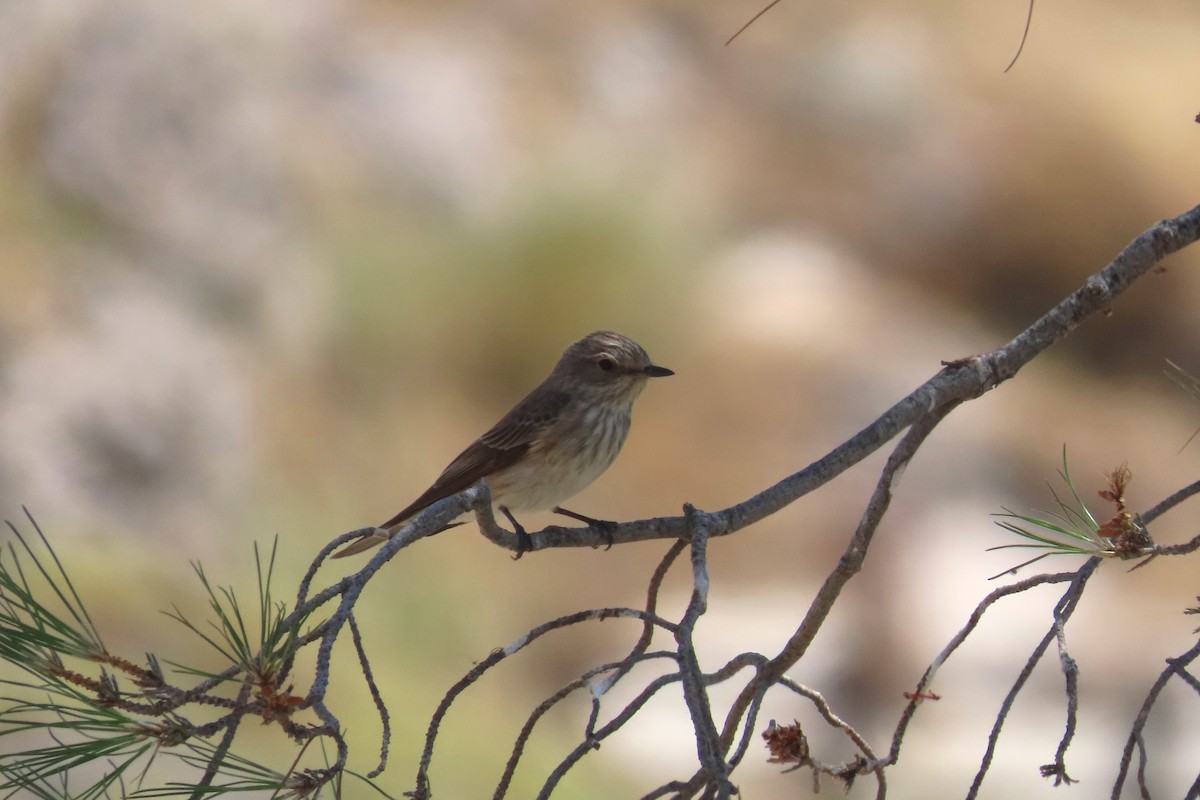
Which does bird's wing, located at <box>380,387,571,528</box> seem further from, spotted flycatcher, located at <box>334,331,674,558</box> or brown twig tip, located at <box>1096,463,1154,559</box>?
brown twig tip, located at <box>1096,463,1154,559</box>

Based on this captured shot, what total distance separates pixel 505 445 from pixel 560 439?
0.21 m

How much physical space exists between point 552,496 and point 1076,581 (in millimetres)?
2176

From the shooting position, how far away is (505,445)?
4.51m

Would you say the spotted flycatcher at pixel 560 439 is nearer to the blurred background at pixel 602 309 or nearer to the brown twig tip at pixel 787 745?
the brown twig tip at pixel 787 745

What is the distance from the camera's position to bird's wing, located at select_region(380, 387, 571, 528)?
4.47 meters

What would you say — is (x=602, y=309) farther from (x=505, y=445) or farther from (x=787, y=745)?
(x=787, y=745)

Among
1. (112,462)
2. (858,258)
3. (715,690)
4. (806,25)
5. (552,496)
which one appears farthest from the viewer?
(806,25)

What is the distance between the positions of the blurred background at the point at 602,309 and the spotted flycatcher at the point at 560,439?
7.95 feet

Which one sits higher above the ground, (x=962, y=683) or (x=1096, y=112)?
(x=1096, y=112)

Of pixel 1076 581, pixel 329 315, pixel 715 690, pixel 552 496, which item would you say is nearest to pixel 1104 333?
pixel 715 690

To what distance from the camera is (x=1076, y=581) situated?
8.26 feet

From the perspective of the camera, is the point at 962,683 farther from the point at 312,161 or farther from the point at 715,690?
the point at 312,161

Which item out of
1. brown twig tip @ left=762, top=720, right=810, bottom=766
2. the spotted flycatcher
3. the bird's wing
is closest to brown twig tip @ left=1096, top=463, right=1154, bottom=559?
brown twig tip @ left=762, top=720, right=810, bottom=766

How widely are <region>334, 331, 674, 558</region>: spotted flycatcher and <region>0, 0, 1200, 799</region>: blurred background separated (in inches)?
95.3
